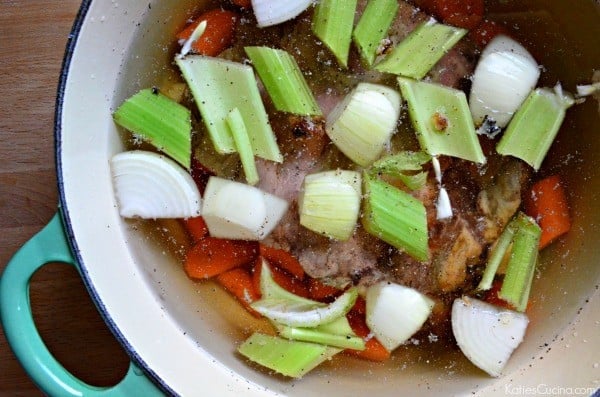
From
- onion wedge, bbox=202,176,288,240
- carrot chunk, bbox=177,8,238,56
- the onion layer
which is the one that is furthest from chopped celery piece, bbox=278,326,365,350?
carrot chunk, bbox=177,8,238,56

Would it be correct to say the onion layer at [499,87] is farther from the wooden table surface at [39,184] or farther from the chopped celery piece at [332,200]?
Result: the wooden table surface at [39,184]

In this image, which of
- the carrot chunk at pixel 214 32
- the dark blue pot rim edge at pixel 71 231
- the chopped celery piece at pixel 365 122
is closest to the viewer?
the dark blue pot rim edge at pixel 71 231

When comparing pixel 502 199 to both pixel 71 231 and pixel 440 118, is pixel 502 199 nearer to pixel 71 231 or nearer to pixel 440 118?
pixel 440 118

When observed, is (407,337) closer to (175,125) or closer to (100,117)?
(175,125)

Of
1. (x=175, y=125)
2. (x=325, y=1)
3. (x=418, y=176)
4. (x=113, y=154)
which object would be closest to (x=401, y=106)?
(x=418, y=176)

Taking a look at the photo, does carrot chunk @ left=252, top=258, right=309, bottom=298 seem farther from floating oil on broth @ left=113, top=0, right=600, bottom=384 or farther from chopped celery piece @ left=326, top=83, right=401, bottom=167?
Result: chopped celery piece @ left=326, top=83, right=401, bottom=167

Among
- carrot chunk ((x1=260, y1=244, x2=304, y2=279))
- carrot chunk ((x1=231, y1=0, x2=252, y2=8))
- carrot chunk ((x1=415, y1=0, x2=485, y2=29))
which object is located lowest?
carrot chunk ((x1=260, y1=244, x2=304, y2=279))

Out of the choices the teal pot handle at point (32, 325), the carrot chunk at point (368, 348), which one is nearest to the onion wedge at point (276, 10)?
the teal pot handle at point (32, 325)
